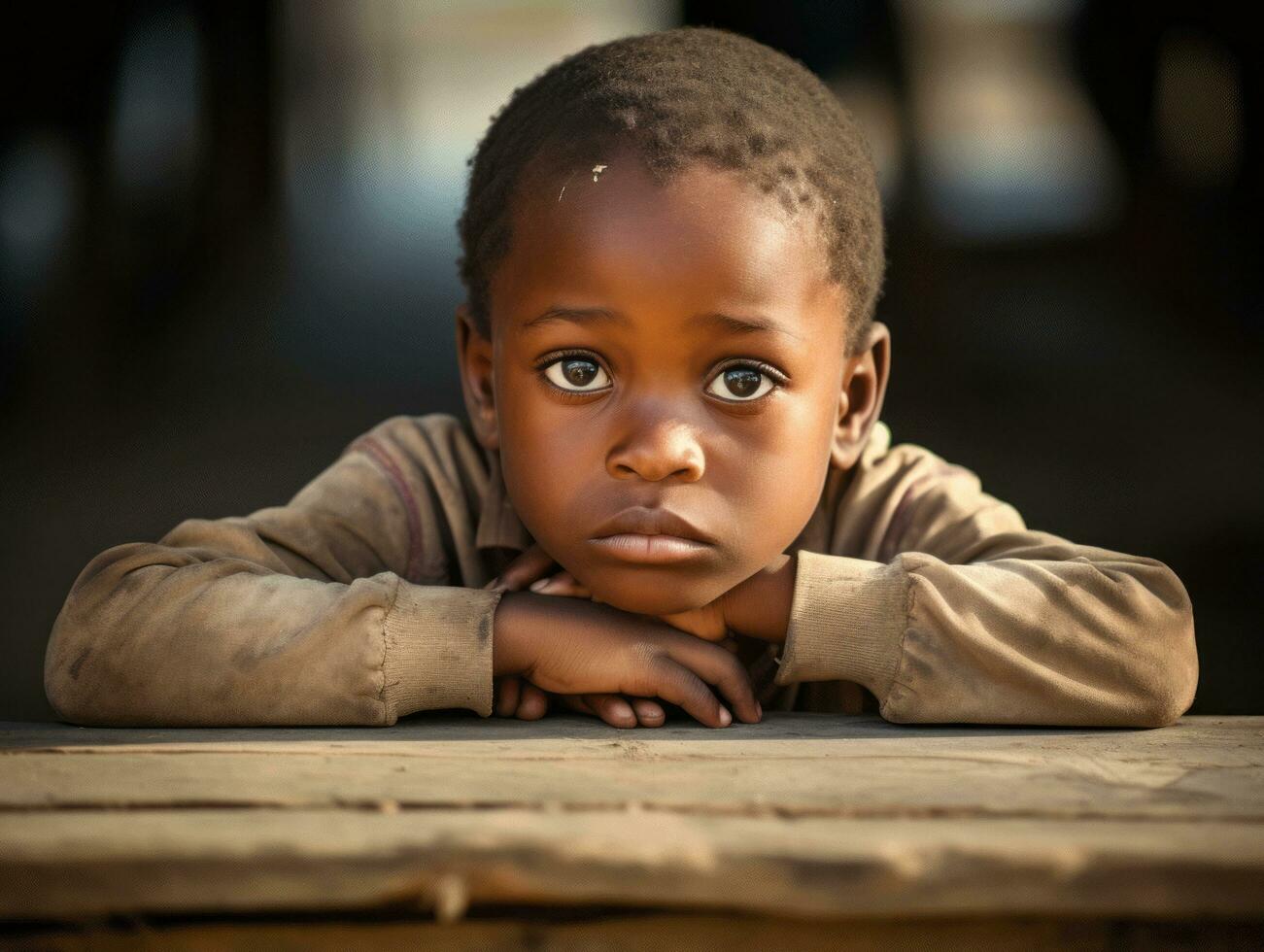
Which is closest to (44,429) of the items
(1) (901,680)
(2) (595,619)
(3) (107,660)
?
(3) (107,660)

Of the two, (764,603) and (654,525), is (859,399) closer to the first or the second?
(764,603)

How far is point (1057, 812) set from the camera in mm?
1053

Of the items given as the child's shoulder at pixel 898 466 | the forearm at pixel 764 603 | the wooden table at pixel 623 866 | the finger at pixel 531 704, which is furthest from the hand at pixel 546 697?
the child's shoulder at pixel 898 466

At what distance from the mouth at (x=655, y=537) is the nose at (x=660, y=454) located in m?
0.05

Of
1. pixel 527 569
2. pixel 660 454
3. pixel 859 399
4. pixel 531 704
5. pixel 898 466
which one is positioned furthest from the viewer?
pixel 898 466

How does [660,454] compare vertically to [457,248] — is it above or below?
below

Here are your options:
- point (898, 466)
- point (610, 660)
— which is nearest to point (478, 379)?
point (610, 660)

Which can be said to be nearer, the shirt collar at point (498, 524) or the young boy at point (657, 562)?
the young boy at point (657, 562)

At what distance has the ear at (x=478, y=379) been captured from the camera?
74.4 inches

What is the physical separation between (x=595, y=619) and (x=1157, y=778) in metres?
0.67

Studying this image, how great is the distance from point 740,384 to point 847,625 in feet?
1.05

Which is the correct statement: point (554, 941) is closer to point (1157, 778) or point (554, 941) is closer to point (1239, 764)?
point (1157, 778)

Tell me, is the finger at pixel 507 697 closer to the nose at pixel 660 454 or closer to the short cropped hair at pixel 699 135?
the nose at pixel 660 454

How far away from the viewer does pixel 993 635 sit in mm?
1560
